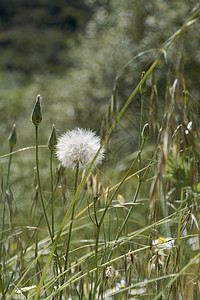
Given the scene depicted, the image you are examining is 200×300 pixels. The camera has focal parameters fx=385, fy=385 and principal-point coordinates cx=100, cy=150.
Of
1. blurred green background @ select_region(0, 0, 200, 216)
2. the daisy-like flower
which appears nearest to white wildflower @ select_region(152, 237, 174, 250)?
the daisy-like flower

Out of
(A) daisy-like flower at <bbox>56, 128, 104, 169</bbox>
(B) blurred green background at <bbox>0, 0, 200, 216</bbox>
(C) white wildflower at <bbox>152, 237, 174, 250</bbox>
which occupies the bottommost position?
Answer: (C) white wildflower at <bbox>152, 237, 174, 250</bbox>

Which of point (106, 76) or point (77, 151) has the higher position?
point (106, 76)

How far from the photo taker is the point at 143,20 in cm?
344

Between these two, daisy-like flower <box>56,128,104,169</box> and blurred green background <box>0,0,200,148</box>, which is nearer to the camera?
daisy-like flower <box>56,128,104,169</box>

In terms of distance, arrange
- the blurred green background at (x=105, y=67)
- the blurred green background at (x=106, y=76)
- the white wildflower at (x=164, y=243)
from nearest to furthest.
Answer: the white wildflower at (x=164, y=243), the blurred green background at (x=106, y=76), the blurred green background at (x=105, y=67)

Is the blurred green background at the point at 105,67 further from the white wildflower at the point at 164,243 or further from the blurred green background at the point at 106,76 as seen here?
the white wildflower at the point at 164,243

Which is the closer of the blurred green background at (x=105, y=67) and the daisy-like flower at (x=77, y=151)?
the daisy-like flower at (x=77, y=151)

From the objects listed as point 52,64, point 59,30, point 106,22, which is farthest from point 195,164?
point 59,30

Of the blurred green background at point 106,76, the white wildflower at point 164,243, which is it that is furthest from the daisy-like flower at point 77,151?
the blurred green background at point 106,76

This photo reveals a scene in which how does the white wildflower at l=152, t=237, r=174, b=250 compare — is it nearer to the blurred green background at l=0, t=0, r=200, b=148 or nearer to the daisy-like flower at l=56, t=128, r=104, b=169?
the daisy-like flower at l=56, t=128, r=104, b=169

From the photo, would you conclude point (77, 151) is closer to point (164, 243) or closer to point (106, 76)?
point (164, 243)

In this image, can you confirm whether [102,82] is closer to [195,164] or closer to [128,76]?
[128,76]

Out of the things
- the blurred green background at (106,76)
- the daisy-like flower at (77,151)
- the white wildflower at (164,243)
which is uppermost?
the blurred green background at (106,76)

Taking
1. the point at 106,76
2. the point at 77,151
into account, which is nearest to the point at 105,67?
the point at 106,76
